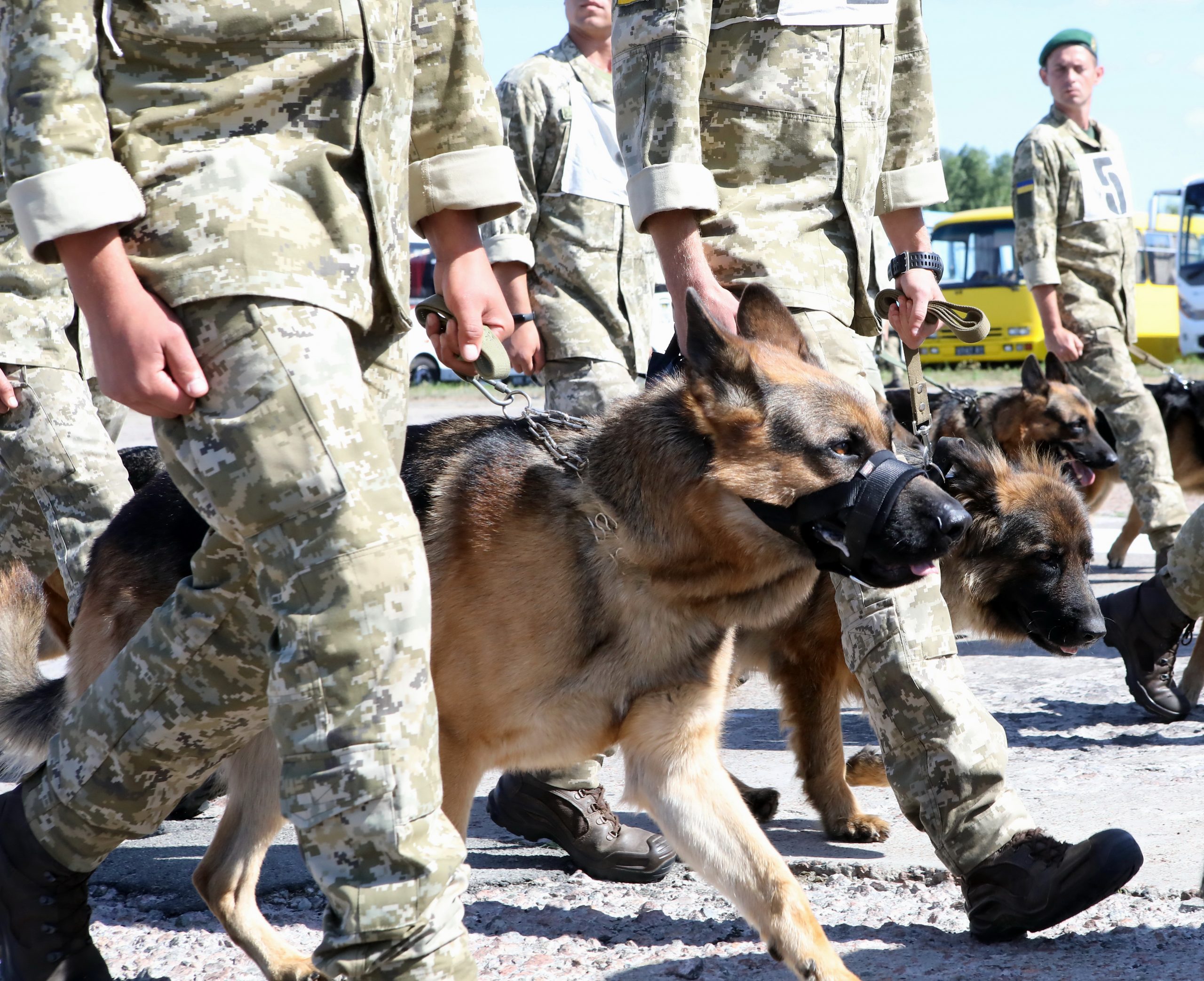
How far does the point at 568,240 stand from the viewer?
4824 millimetres

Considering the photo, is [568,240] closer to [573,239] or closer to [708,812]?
[573,239]

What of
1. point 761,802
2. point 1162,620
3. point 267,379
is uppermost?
point 267,379

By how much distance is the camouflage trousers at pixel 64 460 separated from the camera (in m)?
3.99

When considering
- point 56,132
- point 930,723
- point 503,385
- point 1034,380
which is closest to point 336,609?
point 56,132

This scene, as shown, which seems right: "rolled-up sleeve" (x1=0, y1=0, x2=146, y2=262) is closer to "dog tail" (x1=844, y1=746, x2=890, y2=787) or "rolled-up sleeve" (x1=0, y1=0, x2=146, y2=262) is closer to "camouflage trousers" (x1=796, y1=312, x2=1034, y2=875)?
"camouflage trousers" (x1=796, y1=312, x2=1034, y2=875)

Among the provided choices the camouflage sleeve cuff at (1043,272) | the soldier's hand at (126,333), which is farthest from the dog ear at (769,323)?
the camouflage sleeve cuff at (1043,272)

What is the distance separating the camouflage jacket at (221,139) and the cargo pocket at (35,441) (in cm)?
228

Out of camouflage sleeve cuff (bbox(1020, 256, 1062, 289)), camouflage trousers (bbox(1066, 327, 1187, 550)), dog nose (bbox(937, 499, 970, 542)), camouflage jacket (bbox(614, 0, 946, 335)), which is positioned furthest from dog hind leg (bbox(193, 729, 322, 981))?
camouflage trousers (bbox(1066, 327, 1187, 550))

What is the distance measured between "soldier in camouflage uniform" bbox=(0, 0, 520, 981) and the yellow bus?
23.9m

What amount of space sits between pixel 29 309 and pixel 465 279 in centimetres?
213

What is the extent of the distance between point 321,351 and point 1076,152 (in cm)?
640

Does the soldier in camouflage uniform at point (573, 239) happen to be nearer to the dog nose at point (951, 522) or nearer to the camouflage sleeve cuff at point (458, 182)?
the camouflage sleeve cuff at point (458, 182)

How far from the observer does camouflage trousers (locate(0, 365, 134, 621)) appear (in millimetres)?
3986

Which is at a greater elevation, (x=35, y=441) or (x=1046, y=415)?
(x=35, y=441)
